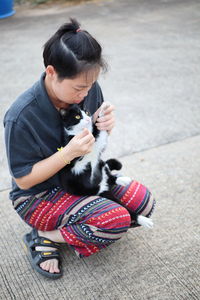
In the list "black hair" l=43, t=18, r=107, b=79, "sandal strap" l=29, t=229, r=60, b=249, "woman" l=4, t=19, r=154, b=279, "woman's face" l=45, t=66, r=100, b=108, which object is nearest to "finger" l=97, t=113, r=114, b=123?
"woman" l=4, t=19, r=154, b=279

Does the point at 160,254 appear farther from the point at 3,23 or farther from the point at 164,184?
the point at 3,23

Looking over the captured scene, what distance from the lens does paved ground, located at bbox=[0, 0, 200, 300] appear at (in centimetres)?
159

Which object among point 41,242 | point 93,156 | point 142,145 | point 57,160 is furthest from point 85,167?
point 142,145

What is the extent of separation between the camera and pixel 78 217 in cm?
162

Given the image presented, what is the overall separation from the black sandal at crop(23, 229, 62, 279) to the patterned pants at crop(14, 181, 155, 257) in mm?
64

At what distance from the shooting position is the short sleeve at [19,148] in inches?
58.7

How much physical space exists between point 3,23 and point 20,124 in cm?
464

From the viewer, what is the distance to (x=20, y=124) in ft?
4.89

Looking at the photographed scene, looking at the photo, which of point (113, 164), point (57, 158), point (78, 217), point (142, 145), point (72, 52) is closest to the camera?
point (72, 52)

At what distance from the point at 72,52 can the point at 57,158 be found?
41cm

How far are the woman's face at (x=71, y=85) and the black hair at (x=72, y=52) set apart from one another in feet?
0.07

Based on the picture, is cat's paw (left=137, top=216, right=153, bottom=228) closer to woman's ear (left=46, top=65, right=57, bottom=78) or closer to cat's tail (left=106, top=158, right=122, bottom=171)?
cat's tail (left=106, top=158, right=122, bottom=171)

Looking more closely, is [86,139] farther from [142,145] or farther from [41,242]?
[142,145]

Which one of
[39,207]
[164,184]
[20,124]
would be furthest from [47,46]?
[164,184]
